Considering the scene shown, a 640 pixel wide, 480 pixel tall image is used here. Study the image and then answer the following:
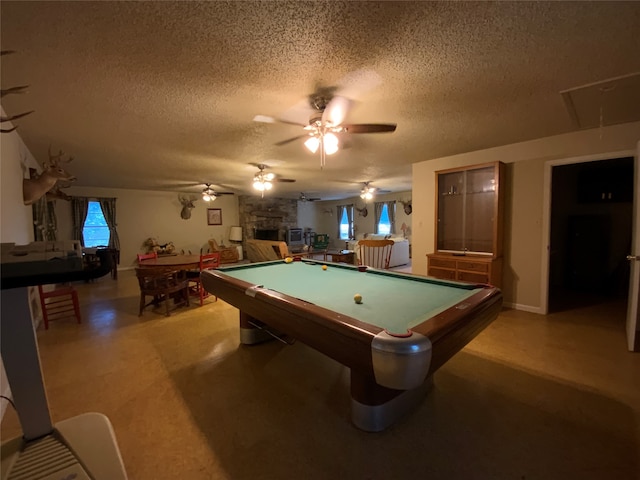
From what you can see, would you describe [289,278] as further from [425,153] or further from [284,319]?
[425,153]

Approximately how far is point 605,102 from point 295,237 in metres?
8.26

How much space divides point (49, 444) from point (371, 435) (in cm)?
156

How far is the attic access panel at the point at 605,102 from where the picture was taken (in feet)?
6.68

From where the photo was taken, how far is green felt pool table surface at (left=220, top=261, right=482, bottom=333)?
1543mm

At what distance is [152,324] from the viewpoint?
335cm

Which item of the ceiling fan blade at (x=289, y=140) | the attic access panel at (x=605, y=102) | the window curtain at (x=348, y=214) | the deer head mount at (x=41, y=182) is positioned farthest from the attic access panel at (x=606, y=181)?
the deer head mount at (x=41, y=182)

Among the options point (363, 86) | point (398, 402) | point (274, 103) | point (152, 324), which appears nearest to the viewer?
point (398, 402)

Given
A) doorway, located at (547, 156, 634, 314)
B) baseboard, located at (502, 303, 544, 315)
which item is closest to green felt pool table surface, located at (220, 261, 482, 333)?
baseboard, located at (502, 303, 544, 315)

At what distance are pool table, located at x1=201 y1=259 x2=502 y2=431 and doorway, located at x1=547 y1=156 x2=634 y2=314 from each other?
125 inches

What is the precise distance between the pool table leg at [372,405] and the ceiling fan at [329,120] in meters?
1.82

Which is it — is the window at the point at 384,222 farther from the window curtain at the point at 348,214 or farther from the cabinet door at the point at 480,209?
the cabinet door at the point at 480,209

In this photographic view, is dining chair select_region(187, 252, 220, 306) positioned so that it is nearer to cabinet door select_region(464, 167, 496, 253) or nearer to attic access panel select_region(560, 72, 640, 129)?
cabinet door select_region(464, 167, 496, 253)

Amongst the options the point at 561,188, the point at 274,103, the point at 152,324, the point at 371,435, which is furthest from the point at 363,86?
the point at 561,188

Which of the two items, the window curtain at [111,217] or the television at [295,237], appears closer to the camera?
the window curtain at [111,217]
